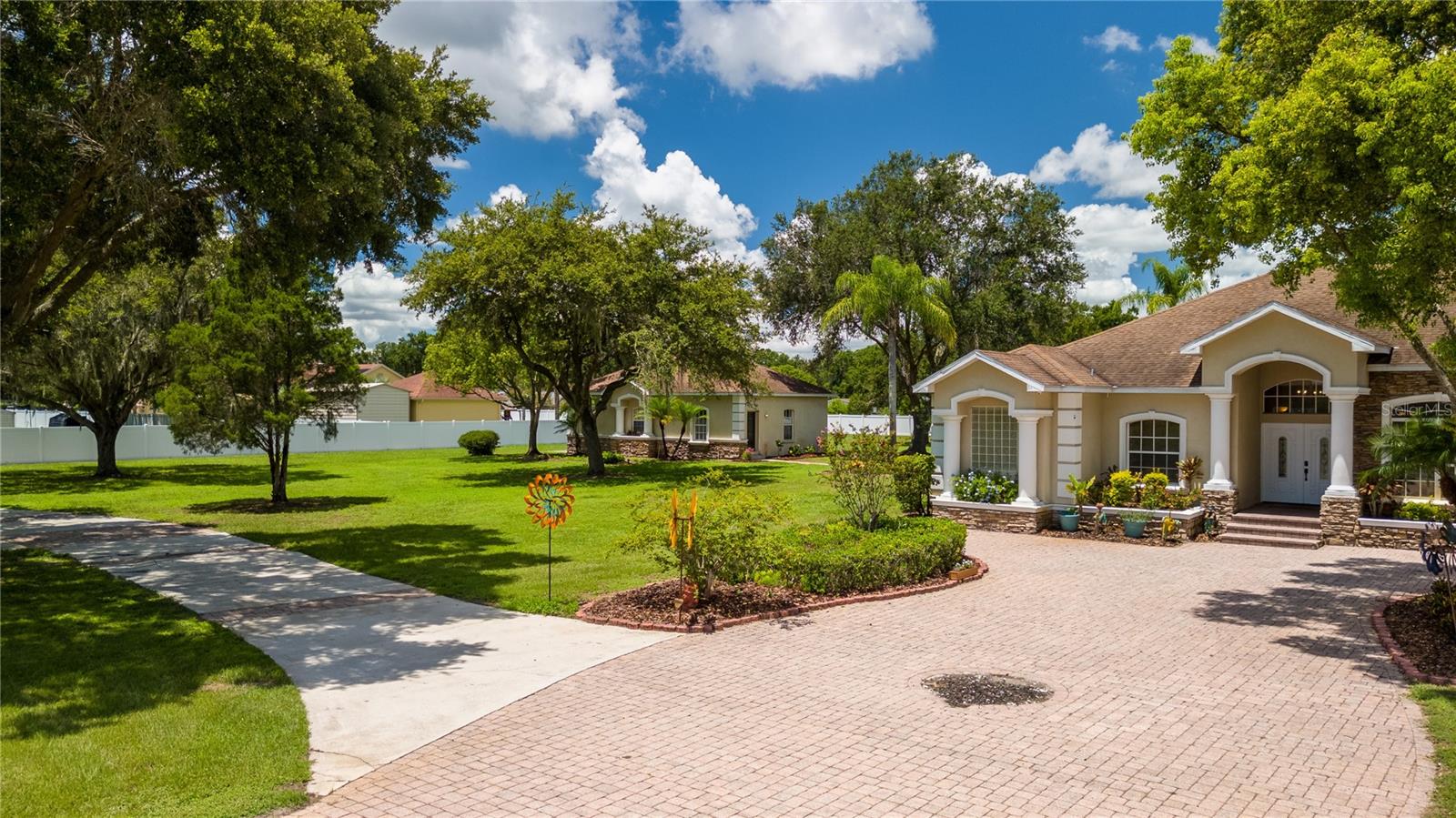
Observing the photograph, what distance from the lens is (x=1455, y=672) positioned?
29.3 ft

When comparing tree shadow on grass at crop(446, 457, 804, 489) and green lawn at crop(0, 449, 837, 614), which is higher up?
tree shadow on grass at crop(446, 457, 804, 489)

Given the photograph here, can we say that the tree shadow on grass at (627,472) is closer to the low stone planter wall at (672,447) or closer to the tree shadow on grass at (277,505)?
the low stone planter wall at (672,447)

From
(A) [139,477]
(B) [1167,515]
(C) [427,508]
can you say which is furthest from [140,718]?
(A) [139,477]

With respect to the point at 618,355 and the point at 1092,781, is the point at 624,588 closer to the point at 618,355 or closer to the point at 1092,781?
the point at 1092,781

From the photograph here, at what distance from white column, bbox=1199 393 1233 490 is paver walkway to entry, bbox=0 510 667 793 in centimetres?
1435

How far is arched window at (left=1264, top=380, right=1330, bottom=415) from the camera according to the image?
19.8 meters

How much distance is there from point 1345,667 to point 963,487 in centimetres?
1145

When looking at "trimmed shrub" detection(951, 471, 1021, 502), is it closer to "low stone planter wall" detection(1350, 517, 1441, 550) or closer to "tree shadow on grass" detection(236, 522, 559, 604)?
"low stone planter wall" detection(1350, 517, 1441, 550)

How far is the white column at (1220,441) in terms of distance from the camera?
18.8m

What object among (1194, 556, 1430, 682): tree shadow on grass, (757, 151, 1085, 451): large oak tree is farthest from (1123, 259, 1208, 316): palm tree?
(1194, 556, 1430, 682): tree shadow on grass

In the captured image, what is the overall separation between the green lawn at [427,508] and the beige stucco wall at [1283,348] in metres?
9.02

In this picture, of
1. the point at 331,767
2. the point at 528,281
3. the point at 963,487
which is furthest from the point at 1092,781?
the point at 528,281

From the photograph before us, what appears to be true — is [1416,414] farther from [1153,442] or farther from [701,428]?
[701,428]

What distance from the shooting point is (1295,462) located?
66.6 feet
